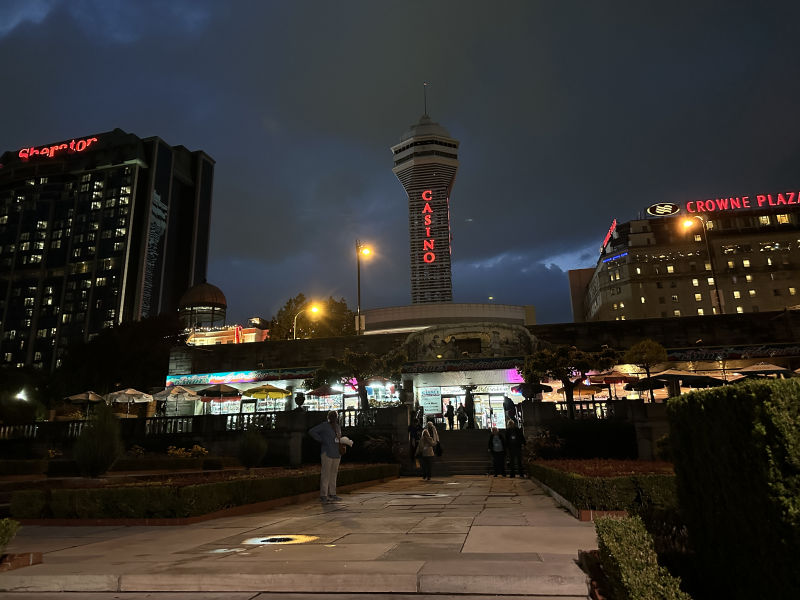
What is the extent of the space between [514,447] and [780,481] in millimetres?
19250

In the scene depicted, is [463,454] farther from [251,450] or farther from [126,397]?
[126,397]

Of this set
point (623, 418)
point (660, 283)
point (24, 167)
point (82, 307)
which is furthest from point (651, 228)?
point (24, 167)

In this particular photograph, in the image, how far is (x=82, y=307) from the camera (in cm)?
12144

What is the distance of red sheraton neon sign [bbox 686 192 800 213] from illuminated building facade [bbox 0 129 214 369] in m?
105

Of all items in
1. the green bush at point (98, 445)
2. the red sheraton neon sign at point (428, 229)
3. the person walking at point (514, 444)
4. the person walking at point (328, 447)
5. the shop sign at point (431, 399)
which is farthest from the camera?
the red sheraton neon sign at point (428, 229)

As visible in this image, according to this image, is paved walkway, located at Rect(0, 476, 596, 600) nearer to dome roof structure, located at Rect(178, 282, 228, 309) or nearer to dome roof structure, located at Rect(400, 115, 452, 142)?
dome roof structure, located at Rect(178, 282, 228, 309)

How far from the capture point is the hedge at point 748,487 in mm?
3412

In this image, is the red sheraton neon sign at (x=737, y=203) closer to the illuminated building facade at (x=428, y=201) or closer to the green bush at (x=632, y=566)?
the illuminated building facade at (x=428, y=201)

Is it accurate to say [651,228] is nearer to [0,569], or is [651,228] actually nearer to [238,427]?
[238,427]

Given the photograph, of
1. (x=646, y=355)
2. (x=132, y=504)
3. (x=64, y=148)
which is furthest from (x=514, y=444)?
(x=64, y=148)

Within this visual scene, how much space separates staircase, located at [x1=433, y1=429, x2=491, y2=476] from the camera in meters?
24.9

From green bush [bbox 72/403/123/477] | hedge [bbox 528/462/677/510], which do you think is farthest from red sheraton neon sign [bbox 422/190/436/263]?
hedge [bbox 528/462/677/510]

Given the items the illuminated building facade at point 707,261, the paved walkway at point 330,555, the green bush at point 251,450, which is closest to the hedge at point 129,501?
the paved walkway at point 330,555

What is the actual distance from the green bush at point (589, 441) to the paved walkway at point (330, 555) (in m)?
12.3
